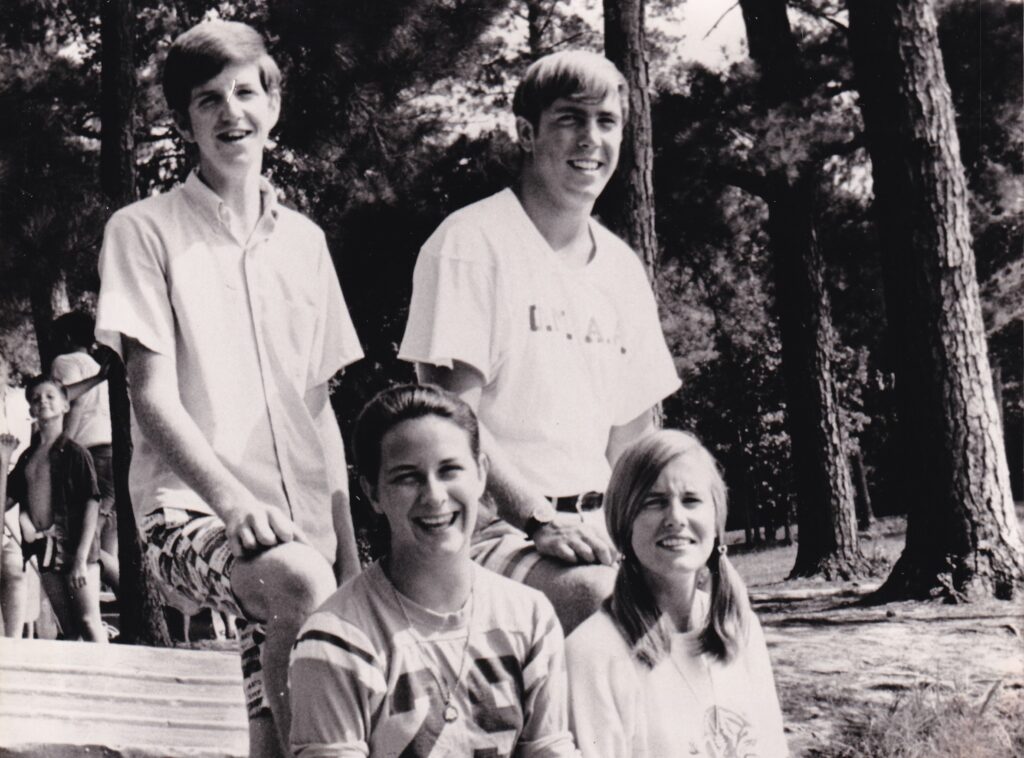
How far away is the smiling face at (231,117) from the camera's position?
2107 mm

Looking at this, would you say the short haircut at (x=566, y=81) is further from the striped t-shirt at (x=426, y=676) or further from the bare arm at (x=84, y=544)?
the bare arm at (x=84, y=544)

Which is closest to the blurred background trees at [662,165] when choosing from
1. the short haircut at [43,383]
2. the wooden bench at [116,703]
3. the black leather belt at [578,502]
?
the short haircut at [43,383]

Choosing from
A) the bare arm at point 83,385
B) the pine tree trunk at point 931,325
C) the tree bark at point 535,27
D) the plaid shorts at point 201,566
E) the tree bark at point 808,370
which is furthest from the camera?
the tree bark at point 808,370

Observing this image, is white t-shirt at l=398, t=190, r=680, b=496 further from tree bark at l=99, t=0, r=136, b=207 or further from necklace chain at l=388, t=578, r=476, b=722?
tree bark at l=99, t=0, r=136, b=207

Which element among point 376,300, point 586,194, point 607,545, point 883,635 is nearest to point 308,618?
point 607,545

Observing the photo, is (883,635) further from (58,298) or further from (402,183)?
(58,298)

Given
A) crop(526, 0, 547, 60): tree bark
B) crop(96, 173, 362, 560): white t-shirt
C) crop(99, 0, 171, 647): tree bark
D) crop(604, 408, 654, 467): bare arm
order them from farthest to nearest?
crop(99, 0, 171, 647): tree bark, crop(526, 0, 547, 60): tree bark, crop(604, 408, 654, 467): bare arm, crop(96, 173, 362, 560): white t-shirt

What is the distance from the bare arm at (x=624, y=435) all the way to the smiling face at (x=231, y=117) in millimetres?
763

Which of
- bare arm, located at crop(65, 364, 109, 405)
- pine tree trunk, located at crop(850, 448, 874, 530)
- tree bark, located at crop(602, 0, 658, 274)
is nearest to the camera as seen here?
Result: tree bark, located at crop(602, 0, 658, 274)

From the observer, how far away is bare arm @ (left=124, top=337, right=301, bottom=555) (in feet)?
5.93

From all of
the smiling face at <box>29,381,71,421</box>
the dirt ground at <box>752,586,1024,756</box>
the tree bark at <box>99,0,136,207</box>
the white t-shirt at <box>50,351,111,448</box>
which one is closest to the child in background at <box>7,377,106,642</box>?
the smiling face at <box>29,381,71,421</box>

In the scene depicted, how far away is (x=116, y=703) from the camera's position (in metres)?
2.94

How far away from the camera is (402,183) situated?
18.8ft

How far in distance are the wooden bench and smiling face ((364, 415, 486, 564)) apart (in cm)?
99
